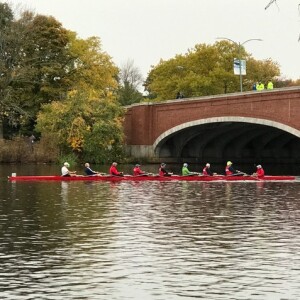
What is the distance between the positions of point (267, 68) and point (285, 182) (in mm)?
57122

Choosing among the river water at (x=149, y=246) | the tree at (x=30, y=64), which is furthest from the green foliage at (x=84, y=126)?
the river water at (x=149, y=246)

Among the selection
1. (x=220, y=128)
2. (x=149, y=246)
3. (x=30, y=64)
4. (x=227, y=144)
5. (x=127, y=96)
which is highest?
(x=30, y=64)

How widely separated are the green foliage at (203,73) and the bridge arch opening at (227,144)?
959 cm

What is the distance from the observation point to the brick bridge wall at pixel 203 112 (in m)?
55.3

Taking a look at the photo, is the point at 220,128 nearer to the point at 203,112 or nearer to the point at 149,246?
the point at 203,112

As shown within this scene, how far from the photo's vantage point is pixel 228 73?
3351 inches

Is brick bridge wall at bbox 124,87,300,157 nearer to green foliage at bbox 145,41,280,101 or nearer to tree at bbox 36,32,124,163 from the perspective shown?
tree at bbox 36,32,124,163

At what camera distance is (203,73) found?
89.1m

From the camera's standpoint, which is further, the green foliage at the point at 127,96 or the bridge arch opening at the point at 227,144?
the green foliage at the point at 127,96

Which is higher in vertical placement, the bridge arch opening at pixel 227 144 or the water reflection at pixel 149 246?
the bridge arch opening at pixel 227 144

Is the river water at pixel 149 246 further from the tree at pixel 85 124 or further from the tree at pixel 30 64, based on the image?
the tree at pixel 30 64

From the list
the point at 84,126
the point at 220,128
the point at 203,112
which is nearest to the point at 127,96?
the point at 220,128

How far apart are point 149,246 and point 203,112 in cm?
4395

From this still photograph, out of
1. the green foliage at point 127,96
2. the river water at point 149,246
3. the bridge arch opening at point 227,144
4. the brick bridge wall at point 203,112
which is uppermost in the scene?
the green foliage at point 127,96
